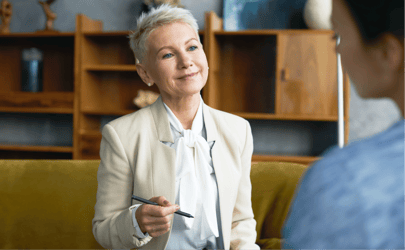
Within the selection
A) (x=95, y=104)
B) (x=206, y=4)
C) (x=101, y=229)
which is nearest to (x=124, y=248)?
(x=101, y=229)

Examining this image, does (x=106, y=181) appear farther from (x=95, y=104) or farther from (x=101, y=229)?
(x=95, y=104)

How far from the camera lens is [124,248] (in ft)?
3.73

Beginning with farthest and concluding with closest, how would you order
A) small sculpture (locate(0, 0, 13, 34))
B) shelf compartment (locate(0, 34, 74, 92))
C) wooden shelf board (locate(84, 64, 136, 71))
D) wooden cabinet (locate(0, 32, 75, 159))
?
shelf compartment (locate(0, 34, 74, 92)) → small sculpture (locate(0, 0, 13, 34)) → wooden cabinet (locate(0, 32, 75, 159)) → wooden shelf board (locate(84, 64, 136, 71))

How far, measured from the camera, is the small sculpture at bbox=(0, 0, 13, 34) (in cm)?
351

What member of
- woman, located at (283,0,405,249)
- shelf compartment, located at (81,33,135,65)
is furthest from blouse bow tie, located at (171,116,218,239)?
shelf compartment, located at (81,33,135,65)

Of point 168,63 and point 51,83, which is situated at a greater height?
point 168,63

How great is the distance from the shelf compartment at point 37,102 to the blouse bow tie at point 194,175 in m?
2.40

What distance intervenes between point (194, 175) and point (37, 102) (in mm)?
2685

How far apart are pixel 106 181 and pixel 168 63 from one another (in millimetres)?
412

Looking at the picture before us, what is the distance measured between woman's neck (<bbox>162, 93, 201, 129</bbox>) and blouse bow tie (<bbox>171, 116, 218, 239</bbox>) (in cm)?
3

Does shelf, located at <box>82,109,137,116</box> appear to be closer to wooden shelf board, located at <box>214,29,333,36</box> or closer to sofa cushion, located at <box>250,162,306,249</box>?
wooden shelf board, located at <box>214,29,333,36</box>

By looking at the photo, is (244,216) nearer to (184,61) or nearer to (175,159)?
(175,159)

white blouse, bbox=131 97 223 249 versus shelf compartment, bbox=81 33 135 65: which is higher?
shelf compartment, bbox=81 33 135 65

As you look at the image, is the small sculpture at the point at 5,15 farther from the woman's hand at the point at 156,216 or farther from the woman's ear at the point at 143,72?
the woman's hand at the point at 156,216
